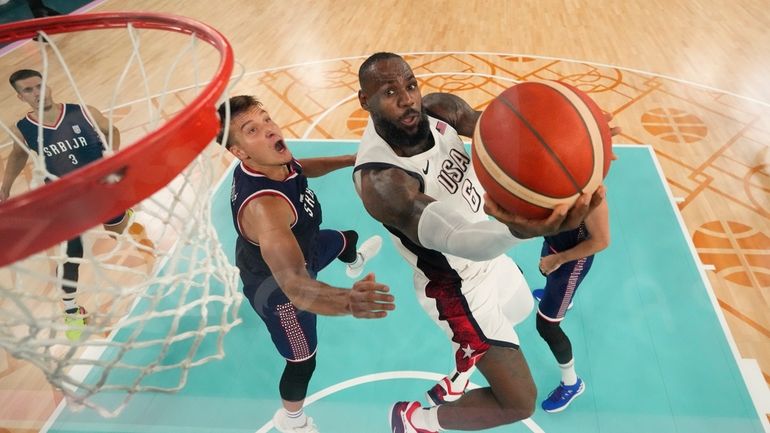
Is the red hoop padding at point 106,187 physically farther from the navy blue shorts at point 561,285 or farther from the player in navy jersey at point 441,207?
the navy blue shorts at point 561,285

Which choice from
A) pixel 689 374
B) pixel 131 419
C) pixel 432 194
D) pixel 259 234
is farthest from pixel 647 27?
pixel 131 419

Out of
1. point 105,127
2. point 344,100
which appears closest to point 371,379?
point 105,127

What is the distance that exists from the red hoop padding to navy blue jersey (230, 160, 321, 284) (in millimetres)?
560

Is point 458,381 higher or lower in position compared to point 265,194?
lower

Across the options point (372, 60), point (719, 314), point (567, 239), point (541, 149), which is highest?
point (541, 149)

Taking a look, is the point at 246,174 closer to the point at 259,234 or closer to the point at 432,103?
the point at 259,234

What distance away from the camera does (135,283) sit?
8.13 ft

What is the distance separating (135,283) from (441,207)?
1842 millimetres

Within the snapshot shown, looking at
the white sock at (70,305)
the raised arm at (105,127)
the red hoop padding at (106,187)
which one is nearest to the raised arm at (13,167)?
the raised arm at (105,127)

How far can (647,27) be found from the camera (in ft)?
18.1

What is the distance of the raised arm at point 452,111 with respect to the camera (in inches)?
76.4

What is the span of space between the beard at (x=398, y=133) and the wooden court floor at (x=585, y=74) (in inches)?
43.0

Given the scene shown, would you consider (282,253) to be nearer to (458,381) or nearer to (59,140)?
(458,381)

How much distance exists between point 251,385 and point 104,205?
5.16 ft
